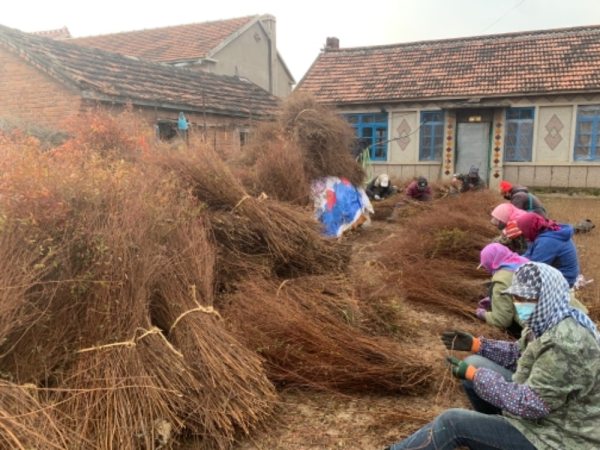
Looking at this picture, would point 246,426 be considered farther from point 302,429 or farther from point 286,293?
point 286,293

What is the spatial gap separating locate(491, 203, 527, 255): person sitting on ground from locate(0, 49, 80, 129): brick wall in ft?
29.0

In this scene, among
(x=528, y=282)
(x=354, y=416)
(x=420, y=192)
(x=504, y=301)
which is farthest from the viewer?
(x=420, y=192)

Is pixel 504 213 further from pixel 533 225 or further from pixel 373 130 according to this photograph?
pixel 373 130

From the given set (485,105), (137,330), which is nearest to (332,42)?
(485,105)

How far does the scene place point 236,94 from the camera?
16.7m

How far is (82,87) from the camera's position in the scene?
32.7 ft

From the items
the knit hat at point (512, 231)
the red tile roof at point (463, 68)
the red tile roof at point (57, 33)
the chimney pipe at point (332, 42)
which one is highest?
the red tile roof at point (57, 33)

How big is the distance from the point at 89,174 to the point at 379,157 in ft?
48.8

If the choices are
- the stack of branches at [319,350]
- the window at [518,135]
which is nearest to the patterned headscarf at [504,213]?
the stack of branches at [319,350]

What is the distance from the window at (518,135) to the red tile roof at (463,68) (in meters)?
0.79

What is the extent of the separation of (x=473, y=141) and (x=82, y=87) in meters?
12.2

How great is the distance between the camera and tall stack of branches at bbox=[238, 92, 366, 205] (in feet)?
20.4

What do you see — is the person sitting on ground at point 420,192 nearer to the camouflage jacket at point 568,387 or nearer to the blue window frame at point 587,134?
the blue window frame at point 587,134

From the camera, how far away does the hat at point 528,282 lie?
7.21ft
